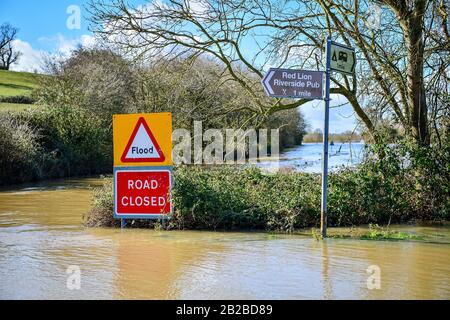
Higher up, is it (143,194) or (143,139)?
(143,139)

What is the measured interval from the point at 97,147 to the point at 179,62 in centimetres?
1644

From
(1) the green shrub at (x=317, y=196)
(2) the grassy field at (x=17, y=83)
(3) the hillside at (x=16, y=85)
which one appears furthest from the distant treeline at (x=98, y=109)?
(2) the grassy field at (x=17, y=83)

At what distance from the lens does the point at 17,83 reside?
5300cm

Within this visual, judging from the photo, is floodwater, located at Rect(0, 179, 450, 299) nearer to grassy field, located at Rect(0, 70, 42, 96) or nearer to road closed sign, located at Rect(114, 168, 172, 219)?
road closed sign, located at Rect(114, 168, 172, 219)

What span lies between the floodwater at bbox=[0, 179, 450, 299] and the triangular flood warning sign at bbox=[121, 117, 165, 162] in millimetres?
1368

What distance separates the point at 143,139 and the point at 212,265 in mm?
3740

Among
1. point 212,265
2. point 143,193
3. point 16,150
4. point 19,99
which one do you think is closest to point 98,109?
point 16,150

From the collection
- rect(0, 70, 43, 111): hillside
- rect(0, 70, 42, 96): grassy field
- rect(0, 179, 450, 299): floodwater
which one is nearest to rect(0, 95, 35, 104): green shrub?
rect(0, 70, 43, 111): hillside

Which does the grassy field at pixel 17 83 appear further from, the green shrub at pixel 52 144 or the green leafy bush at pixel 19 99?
the green shrub at pixel 52 144

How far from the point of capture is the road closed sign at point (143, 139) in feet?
33.9

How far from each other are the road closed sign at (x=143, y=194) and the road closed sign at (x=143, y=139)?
7.9 inches

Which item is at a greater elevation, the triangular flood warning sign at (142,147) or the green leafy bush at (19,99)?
the green leafy bush at (19,99)

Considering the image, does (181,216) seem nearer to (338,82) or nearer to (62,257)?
(62,257)

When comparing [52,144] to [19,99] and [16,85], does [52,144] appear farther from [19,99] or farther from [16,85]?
[16,85]
